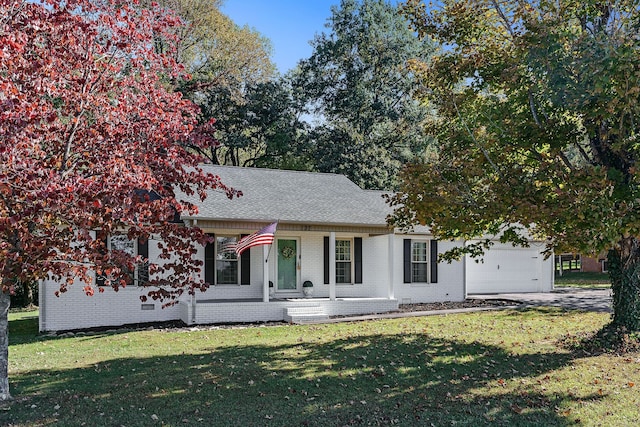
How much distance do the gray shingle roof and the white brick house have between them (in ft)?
0.12

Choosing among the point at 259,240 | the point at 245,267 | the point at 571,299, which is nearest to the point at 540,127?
the point at 259,240

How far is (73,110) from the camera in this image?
6949 millimetres

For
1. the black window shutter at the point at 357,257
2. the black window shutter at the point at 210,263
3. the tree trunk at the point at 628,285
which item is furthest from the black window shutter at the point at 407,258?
the tree trunk at the point at 628,285

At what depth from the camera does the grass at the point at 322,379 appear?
21.4ft

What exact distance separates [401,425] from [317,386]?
1849mm

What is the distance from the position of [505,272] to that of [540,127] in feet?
52.5

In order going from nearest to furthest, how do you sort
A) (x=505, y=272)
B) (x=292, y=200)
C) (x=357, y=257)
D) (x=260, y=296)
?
(x=260, y=296)
(x=292, y=200)
(x=357, y=257)
(x=505, y=272)

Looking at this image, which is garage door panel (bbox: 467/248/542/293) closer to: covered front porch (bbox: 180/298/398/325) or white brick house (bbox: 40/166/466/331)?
white brick house (bbox: 40/166/466/331)

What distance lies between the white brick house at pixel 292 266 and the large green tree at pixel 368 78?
1240cm

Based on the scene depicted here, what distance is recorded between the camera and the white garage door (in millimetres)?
23000

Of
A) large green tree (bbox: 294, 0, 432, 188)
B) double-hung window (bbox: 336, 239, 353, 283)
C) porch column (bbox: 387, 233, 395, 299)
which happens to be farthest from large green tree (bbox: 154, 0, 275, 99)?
porch column (bbox: 387, 233, 395, 299)

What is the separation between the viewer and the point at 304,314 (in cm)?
1506

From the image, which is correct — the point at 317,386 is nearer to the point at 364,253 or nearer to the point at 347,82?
the point at 364,253

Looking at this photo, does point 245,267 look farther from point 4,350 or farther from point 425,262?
point 4,350
